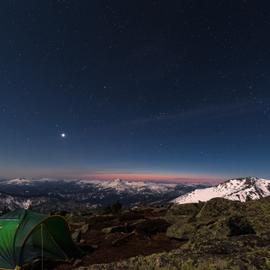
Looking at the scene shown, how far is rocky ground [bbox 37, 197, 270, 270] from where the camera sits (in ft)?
24.3

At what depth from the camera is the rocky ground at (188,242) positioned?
7.40 metres

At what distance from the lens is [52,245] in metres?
20.0

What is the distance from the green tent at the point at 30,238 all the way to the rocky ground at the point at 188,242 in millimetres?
1331

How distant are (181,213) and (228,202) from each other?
24.9ft

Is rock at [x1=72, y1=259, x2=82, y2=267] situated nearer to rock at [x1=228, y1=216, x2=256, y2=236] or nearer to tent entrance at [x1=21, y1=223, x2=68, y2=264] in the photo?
tent entrance at [x1=21, y1=223, x2=68, y2=264]

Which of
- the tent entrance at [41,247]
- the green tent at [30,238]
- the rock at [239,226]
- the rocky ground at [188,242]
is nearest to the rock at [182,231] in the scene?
the rocky ground at [188,242]

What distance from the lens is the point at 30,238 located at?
712 inches

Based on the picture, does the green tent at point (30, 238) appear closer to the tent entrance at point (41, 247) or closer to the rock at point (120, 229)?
the tent entrance at point (41, 247)

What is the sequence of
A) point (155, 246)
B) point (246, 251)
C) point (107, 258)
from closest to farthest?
point (246, 251), point (107, 258), point (155, 246)

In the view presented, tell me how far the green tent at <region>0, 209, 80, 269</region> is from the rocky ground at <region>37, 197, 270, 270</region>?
133cm

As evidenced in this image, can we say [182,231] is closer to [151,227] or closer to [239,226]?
[151,227]

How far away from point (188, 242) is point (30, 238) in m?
9.79

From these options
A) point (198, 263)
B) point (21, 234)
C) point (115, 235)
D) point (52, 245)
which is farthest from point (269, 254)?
point (115, 235)

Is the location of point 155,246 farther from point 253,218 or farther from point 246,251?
point 246,251
